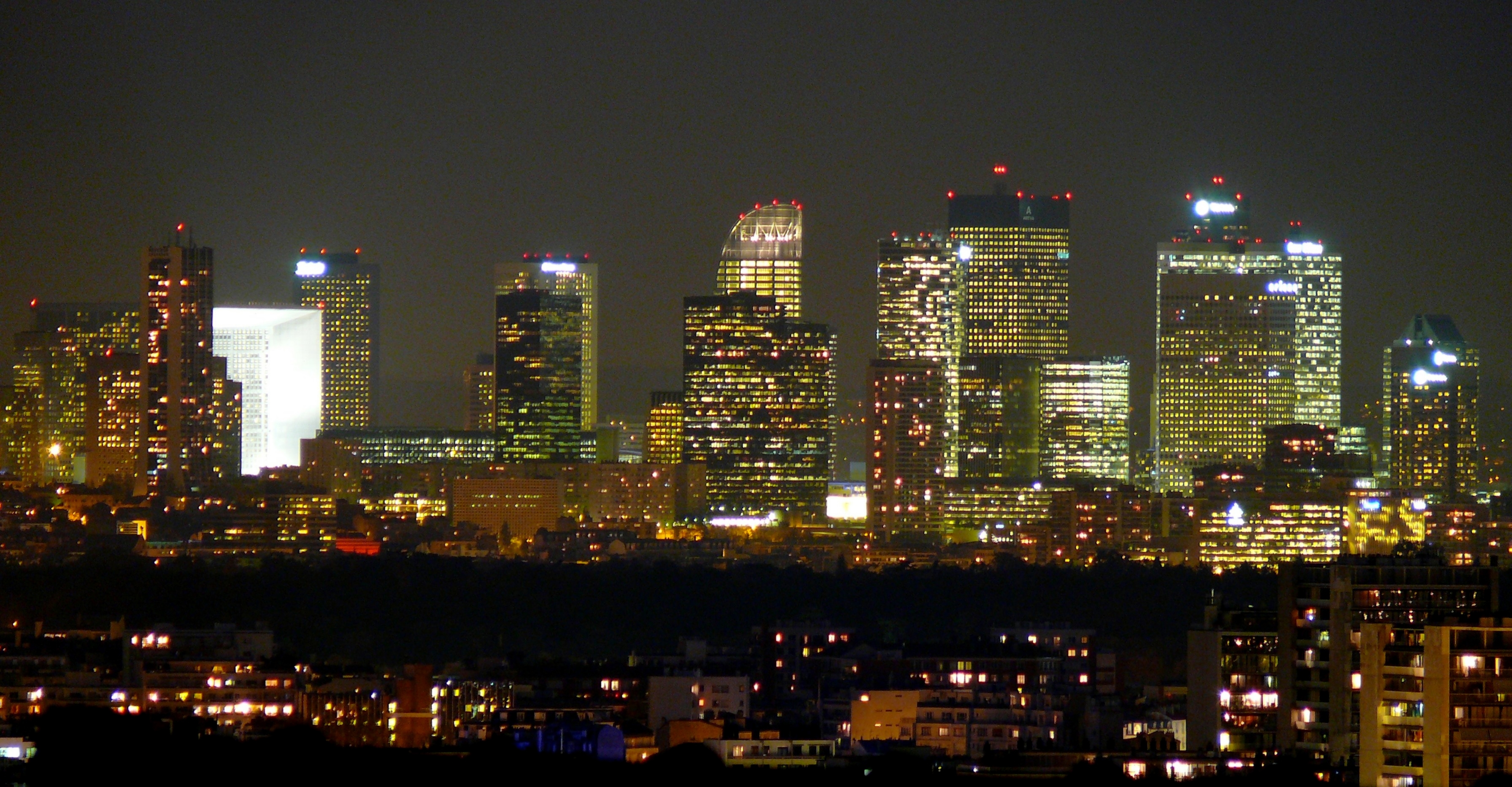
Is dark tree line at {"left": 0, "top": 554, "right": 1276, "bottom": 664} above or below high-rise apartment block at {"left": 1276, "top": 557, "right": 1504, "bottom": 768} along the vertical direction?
below

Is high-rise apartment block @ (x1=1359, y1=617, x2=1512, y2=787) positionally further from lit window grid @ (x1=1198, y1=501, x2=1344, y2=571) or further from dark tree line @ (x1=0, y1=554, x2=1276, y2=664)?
lit window grid @ (x1=1198, y1=501, x2=1344, y2=571)

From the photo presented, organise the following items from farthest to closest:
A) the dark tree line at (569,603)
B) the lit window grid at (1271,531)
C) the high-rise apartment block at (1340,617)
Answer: the lit window grid at (1271,531) → the dark tree line at (569,603) → the high-rise apartment block at (1340,617)

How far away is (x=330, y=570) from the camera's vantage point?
134 metres

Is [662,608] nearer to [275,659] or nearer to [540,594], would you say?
[540,594]

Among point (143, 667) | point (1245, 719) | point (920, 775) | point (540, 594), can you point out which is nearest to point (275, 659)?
point (143, 667)

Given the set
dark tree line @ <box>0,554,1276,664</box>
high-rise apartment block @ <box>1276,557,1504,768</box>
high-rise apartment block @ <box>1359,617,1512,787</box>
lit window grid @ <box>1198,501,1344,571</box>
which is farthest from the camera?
lit window grid @ <box>1198,501,1344,571</box>

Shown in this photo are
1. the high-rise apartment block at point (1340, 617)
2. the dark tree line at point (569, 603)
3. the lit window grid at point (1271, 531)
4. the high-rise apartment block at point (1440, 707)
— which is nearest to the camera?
the high-rise apartment block at point (1440, 707)

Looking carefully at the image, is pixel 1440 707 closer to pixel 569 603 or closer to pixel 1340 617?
pixel 1340 617

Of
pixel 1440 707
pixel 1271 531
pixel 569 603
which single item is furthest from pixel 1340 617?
pixel 1271 531

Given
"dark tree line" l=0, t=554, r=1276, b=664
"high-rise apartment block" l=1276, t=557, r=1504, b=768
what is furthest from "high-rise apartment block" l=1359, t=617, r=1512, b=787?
"dark tree line" l=0, t=554, r=1276, b=664

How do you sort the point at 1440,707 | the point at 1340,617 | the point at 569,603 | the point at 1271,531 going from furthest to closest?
the point at 1271,531
the point at 569,603
the point at 1340,617
the point at 1440,707

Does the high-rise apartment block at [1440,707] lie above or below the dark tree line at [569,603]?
above

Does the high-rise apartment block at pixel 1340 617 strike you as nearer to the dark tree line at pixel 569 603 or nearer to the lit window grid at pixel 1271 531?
the dark tree line at pixel 569 603

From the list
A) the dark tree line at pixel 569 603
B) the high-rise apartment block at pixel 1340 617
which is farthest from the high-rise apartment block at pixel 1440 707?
the dark tree line at pixel 569 603
